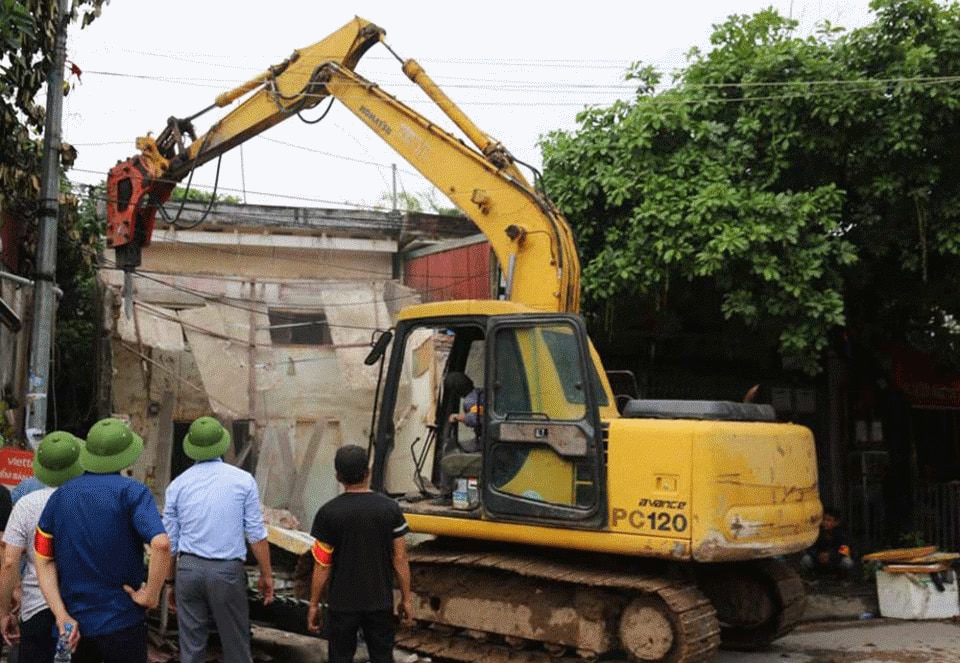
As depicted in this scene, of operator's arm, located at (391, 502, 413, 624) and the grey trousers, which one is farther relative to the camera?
the grey trousers

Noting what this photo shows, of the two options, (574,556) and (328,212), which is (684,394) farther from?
(328,212)

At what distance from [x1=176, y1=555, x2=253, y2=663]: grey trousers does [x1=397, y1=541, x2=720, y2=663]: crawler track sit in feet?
7.63

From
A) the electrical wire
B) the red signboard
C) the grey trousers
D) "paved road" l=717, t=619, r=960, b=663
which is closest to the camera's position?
the grey trousers

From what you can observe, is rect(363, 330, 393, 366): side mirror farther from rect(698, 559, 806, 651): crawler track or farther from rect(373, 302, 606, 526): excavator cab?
rect(698, 559, 806, 651): crawler track

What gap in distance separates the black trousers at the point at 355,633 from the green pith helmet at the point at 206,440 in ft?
3.82

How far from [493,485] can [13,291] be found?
20.8ft

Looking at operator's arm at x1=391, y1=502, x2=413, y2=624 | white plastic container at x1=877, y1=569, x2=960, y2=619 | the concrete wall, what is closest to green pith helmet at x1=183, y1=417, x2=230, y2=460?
operator's arm at x1=391, y1=502, x2=413, y2=624

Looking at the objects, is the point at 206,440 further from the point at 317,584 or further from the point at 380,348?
the point at 380,348

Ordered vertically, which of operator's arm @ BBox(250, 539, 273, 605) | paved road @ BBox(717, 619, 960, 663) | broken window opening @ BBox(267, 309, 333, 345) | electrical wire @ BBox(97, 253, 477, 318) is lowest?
paved road @ BBox(717, 619, 960, 663)

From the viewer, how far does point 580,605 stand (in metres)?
7.68

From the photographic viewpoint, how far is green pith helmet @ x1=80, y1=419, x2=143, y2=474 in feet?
16.1

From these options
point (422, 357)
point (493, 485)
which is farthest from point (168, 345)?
point (493, 485)

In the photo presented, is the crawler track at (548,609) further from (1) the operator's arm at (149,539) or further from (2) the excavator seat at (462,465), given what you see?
(1) the operator's arm at (149,539)

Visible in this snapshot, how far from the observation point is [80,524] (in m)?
4.80
